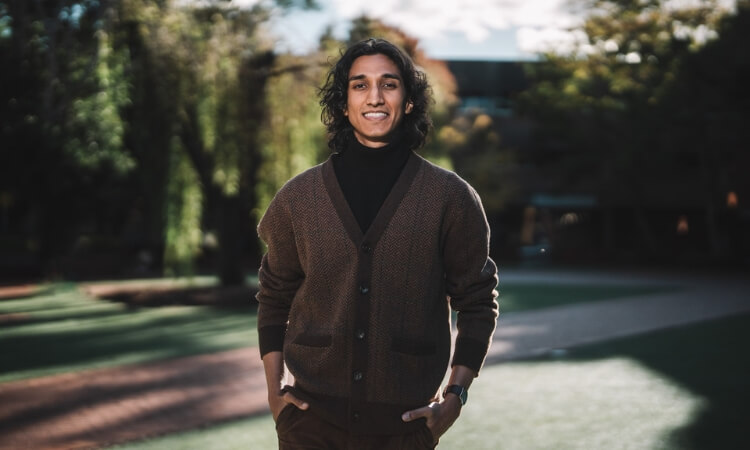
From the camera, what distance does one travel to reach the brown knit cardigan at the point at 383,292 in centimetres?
213

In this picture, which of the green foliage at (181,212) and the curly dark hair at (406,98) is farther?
the green foliage at (181,212)

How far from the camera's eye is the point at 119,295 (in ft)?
54.6

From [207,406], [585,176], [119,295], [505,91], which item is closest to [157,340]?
[207,406]

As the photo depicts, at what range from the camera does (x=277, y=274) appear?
7.69ft

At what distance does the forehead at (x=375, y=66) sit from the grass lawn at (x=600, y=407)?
3542mm

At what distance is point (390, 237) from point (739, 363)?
300 inches

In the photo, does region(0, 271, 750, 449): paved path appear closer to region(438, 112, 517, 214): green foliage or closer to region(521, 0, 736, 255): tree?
region(521, 0, 736, 255): tree

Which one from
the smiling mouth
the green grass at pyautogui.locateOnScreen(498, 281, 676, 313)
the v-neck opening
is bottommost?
the green grass at pyautogui.locateOnScreen(498, 281, 676, 313)

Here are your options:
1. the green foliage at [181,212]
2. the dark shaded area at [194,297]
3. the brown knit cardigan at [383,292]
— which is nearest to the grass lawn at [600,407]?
the brown knit cardigan at [383,292]

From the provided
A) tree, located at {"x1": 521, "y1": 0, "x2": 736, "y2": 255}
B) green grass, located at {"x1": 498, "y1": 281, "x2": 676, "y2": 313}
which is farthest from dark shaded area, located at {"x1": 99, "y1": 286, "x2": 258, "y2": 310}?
tree, located at {"x1": 521, "y1": 0, "x2": 736, "y2": 255}

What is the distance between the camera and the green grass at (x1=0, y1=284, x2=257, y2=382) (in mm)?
9109

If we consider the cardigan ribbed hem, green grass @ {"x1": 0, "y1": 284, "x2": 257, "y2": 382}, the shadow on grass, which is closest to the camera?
the cardigan ribbed hem

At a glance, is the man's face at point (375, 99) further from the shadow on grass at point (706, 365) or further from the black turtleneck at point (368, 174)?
the shadow on grass at point (706, 365)

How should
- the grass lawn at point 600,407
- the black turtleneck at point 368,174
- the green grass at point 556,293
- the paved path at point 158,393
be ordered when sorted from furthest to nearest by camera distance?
the green grass at point 556,293, the paved path at point 158,393, the grass lawn at point 600,407, the black turtleneck at point 368,174
